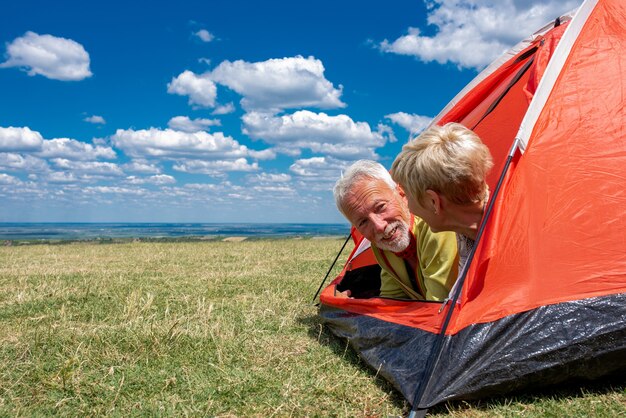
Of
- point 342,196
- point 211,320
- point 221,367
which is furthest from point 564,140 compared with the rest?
point 211,320

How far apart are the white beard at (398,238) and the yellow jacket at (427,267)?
10 cm

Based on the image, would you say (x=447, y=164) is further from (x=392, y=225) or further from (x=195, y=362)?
(x=195, y=362)

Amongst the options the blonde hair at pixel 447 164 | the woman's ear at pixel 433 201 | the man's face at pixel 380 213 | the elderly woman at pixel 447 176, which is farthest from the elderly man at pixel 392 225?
the blonde hair at pixel 447 164

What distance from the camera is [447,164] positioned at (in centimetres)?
333

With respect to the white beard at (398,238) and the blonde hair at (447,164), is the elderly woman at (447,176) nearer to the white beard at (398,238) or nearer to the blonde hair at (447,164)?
the blonde hair at (447,164)

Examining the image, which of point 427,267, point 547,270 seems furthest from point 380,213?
point 547,270

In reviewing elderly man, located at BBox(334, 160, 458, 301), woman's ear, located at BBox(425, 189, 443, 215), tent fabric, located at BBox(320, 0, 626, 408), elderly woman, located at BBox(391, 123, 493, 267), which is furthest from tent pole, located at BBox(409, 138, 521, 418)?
elderly man, located at BBox(334, 160, 458, 301)

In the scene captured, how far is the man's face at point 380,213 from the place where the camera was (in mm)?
4398

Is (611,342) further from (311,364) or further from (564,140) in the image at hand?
(311,364)

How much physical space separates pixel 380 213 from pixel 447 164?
1.18 metres

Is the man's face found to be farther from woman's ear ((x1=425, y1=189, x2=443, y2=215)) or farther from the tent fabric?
woman's ear ((x1=425, y1=189, x2=443, y2=215))

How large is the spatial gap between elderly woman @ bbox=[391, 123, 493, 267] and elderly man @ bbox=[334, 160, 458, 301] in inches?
19.5

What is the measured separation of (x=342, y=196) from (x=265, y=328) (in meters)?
1.46

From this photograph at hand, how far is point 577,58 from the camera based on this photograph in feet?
12.7
